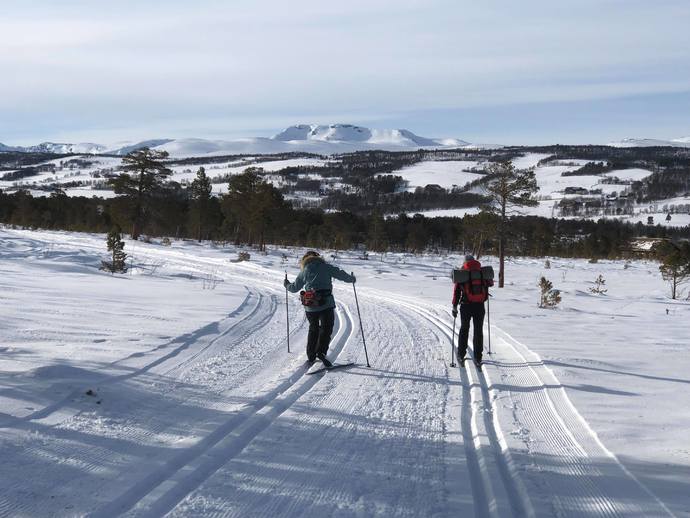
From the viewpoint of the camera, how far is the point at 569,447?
4.86 metres

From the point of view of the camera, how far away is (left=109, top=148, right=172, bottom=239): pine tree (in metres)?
42.2

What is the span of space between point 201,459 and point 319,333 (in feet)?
12.1

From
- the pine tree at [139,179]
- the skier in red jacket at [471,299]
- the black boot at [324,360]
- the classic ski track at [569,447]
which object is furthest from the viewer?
the pine tree at [139,179]

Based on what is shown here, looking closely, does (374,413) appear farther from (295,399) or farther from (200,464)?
(200,464)

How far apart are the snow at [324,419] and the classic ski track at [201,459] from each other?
0.02 meters

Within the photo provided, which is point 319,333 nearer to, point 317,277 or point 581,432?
point 317,277

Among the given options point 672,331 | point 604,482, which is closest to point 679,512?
point 604,482

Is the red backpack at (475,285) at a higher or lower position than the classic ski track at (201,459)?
higher

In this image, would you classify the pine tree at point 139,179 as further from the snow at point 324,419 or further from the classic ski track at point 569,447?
the classic ski track at point 569,447

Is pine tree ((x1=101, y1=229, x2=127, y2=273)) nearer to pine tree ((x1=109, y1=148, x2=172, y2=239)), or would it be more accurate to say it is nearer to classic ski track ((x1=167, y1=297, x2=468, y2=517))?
classic ski track ((x1=167, y1=297, x2=468, y2=517))

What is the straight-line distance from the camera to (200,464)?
13.8 feet

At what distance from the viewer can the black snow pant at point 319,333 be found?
762cm

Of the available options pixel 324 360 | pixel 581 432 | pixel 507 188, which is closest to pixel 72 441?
pixel 324 360

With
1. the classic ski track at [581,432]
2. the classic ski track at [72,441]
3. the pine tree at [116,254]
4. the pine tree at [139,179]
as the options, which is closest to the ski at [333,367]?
the classic ski track at [72,441]
